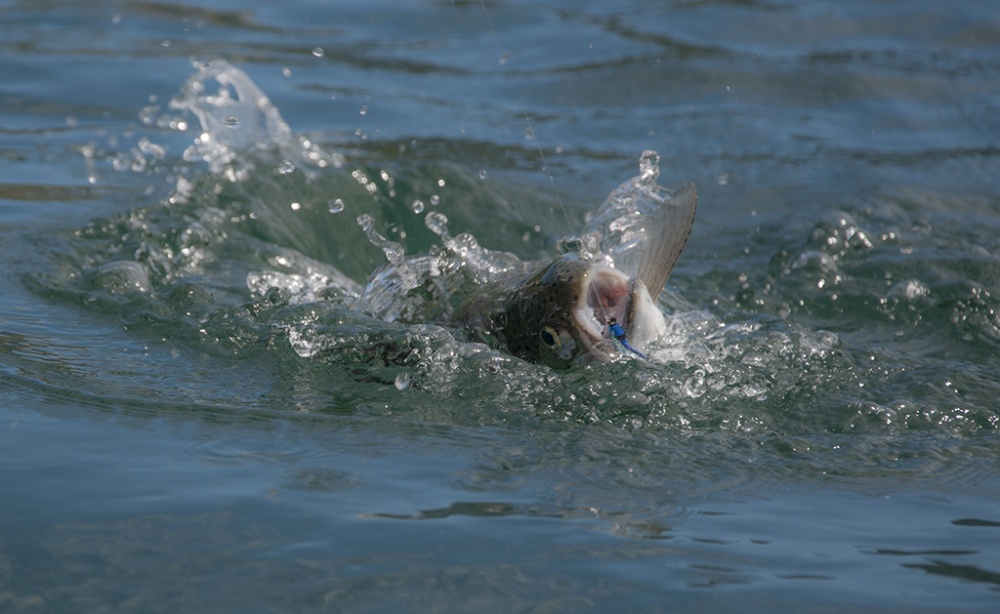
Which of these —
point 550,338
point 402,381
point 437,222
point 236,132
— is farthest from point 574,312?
point 236,132

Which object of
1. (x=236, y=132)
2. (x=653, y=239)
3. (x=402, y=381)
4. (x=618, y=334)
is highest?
(x=236, y=132)

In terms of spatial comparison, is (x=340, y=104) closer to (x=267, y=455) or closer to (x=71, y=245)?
(x=71, y=245)

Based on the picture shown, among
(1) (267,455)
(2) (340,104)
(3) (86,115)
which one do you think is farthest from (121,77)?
(1) (267,455)

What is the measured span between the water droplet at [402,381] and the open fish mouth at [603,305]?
56 centimetres

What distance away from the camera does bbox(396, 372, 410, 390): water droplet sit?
137 inches

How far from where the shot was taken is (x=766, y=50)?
29.5 ft

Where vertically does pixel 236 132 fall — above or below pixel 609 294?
above

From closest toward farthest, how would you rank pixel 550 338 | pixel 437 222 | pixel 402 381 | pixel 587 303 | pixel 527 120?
pixel 587 303 → pixel 550 338 → pixel 402 381 → pixel 437 222 → pixel 527 120

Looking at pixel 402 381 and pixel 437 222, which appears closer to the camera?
pixel 402 381

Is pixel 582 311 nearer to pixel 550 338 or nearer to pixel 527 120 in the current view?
pixel 550 338

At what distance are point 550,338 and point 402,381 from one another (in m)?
0.47

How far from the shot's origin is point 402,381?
349 centimetres

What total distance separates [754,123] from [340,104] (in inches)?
99.7

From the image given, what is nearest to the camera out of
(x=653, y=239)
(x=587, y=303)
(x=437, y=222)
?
(x=587, y=303)
